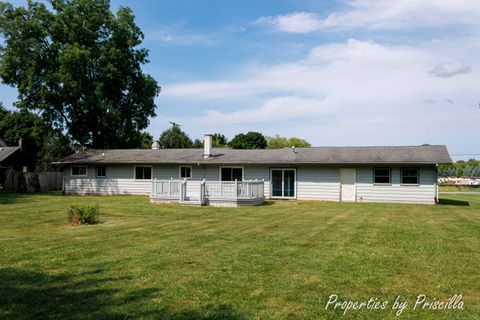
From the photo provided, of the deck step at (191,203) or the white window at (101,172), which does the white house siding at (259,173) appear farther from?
the white window at (101,172)

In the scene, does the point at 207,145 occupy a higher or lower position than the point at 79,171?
higher

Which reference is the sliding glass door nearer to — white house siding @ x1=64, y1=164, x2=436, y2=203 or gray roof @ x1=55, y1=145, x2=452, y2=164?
white house siding @ x1=64, y1=164, x2=436, y2=203

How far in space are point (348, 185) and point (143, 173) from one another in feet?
45.9

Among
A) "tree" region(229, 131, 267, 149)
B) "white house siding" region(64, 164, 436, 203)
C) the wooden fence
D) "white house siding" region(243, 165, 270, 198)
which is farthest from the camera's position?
"tree" region(229, 131, 267, 149)

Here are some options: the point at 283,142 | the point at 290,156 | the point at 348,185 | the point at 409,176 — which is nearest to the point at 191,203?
the point at 290,156

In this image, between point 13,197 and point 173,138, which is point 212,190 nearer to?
point 13,197

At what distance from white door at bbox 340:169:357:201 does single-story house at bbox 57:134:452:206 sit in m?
0.06

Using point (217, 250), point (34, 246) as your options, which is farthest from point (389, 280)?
point (34, 246)

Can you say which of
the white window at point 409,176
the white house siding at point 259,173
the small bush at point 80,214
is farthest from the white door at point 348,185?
the small bush at point 80,214

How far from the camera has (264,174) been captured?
83.4 feet

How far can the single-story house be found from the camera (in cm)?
2039

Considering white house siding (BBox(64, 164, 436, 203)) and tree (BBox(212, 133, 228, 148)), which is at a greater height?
tree (BBox(212, 133, 228, 148))

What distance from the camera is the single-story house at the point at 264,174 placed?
20391mm

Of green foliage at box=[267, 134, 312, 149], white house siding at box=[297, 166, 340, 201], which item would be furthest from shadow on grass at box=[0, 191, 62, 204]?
green foliage at box=[267, 134, 312, 149]
